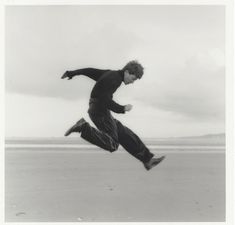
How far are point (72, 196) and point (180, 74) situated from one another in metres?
1.44

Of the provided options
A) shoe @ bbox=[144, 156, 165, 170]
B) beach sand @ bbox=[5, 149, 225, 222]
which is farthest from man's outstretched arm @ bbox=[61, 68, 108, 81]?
shoe @ bbox=[144, 156, 165, 170]

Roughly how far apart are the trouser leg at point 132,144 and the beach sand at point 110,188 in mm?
57

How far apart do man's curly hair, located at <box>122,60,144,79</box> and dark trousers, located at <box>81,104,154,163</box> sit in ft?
1.40

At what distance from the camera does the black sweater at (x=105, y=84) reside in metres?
3.80

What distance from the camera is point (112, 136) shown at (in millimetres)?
3867

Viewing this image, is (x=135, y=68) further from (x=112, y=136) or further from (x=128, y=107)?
(x=112, y=136)

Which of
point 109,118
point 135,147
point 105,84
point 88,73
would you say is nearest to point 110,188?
point 135,147

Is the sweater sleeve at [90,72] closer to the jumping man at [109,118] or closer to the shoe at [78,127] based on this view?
the jumping man at [109,118]

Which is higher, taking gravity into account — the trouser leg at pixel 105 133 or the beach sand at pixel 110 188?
the trouser leg at pixel 105 133

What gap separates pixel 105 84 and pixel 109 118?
29 cm

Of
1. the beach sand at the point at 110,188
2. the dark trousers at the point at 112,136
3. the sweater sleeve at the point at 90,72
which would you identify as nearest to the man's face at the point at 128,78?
the sweater sleeve at the point at 90,72

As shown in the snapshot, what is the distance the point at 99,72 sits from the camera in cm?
393
